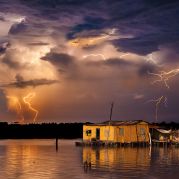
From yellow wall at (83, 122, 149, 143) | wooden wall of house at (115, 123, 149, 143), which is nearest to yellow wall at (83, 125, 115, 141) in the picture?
yellow wall at (83, 122, 149, 143)

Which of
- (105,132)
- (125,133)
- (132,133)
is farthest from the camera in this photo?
(132,133)

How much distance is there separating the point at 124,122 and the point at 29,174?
48.5m

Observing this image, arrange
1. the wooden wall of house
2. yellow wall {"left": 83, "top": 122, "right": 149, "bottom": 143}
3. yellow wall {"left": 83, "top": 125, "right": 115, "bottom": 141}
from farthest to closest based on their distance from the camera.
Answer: the wooden wall of house → yellow wall {"left": 83, "top": 122, "right": 149, "bottom": 143} → yellow wall {"left": 83, "top": 125, "right": 115, "bottom": 141}

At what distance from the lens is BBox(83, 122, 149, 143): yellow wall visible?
82250 mm

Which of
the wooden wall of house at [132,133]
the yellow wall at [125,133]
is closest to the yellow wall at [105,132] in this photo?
the yellow wall at [125,133]

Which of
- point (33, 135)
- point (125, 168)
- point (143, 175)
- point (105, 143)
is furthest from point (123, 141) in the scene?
point (33, 135)

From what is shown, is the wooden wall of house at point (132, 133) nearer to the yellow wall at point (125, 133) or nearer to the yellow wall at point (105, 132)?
the yellow wall at point (125, 133)

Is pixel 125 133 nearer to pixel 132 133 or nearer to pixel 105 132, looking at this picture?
pixel 132 133

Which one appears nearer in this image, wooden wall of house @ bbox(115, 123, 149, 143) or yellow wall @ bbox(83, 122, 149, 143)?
yellow wall @ bbox(83, 122, 149, 143)

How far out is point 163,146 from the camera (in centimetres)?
8800

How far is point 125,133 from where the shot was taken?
83562 millimetres

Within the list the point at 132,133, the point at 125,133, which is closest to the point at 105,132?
the point at 125,133

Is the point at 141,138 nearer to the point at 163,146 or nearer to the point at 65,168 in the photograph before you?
the point at 163,146

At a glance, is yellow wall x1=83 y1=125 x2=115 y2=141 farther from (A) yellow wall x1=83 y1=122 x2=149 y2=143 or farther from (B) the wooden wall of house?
(B) the wooden wall of house
